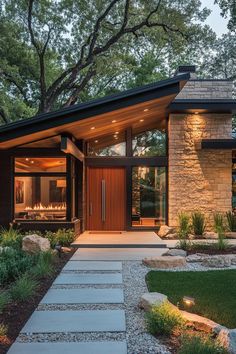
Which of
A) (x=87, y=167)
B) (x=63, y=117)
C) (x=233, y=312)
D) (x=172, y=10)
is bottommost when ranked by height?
(x=233, y=312)

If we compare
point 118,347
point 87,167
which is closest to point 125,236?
point 87,167

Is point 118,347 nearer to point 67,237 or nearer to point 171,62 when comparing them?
point 67,237

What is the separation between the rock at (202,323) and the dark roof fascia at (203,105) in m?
8.72

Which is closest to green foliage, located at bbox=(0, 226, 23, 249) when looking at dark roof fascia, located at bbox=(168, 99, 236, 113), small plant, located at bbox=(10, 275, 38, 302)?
small plant, located at bbox=(10, 275, 38, 302)

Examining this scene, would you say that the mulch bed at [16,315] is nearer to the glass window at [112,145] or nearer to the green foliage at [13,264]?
the green foliage at [13,264]

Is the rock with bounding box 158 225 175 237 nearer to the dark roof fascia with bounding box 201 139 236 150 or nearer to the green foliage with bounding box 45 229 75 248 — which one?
the dark roof fascia with bounding box 201 139 236 150

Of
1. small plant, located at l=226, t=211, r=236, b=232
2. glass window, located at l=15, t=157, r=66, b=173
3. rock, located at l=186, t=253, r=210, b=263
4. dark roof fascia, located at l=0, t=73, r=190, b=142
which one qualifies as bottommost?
rock, located at l=186, t=253, r=210, b=263

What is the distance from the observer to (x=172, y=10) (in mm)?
18719

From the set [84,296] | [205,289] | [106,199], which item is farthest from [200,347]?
[106,199]

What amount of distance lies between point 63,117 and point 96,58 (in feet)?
37.3

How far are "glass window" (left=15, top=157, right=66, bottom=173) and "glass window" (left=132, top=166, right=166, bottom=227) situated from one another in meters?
2.84

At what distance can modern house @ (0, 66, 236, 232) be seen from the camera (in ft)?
37.2

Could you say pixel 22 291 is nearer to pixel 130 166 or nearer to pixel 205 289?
pixel 205 289

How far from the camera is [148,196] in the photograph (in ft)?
43.7
